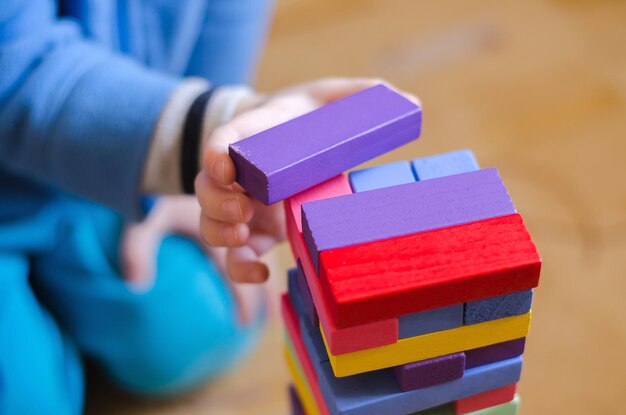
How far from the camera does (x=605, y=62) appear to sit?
50.7 inches

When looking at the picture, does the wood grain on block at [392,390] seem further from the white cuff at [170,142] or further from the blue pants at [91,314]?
the blue pants at [91,314]

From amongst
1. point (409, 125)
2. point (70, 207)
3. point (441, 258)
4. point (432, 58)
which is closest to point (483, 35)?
point (432, 58)

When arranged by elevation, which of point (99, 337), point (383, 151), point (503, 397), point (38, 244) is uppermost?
point (383, 151)

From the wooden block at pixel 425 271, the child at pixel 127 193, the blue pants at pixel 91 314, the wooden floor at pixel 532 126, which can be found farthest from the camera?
the wooden floor at pixel 532 126

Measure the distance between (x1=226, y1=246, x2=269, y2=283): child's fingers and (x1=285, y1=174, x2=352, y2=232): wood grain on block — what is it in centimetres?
10

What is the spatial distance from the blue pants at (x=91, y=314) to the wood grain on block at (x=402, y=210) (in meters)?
0.45

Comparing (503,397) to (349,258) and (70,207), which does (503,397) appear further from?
(70,207)

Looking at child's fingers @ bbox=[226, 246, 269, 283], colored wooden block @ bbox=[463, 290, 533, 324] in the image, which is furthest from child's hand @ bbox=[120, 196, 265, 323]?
colored wooden block @ bbox=[463, 290, 533, 324]

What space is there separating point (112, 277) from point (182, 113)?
259 mm

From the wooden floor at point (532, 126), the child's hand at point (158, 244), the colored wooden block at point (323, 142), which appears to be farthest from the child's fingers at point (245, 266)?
the wooden floor at point (532, 126)

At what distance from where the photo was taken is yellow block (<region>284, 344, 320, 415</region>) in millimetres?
549

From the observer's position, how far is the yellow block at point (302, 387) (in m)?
0.55

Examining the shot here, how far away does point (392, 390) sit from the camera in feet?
1.54

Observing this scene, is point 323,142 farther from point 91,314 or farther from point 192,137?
point 91,314
